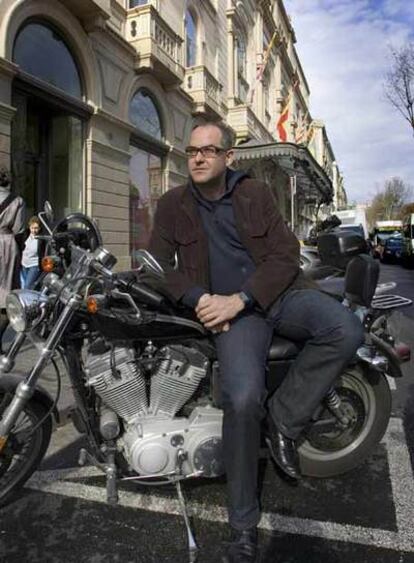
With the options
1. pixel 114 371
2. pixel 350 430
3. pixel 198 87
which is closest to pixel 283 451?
pixel 350 430

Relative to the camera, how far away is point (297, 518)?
8.57 ft

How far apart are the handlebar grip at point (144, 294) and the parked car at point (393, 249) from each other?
26.8 m

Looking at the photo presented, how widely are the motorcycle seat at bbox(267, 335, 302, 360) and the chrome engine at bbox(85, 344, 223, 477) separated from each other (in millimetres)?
367

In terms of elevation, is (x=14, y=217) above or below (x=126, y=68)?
below

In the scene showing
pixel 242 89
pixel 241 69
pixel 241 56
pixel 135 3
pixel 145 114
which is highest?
pixel 241 56

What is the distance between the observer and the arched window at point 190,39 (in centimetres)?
1662

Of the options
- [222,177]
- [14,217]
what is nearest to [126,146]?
[14,217]

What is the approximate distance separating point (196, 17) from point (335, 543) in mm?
18452

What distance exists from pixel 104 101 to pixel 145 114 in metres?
2.41

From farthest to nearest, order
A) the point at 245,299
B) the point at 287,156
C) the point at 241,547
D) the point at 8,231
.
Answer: the point at 287,156
the point at 8,231
the point at 245,299
the point at 241,547

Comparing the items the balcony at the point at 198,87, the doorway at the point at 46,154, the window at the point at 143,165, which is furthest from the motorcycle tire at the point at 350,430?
the balcony at the point at 198,87

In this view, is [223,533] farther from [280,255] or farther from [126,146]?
[126,146]

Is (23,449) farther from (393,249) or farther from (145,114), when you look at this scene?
(393,249)

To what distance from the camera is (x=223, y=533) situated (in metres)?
2.47
